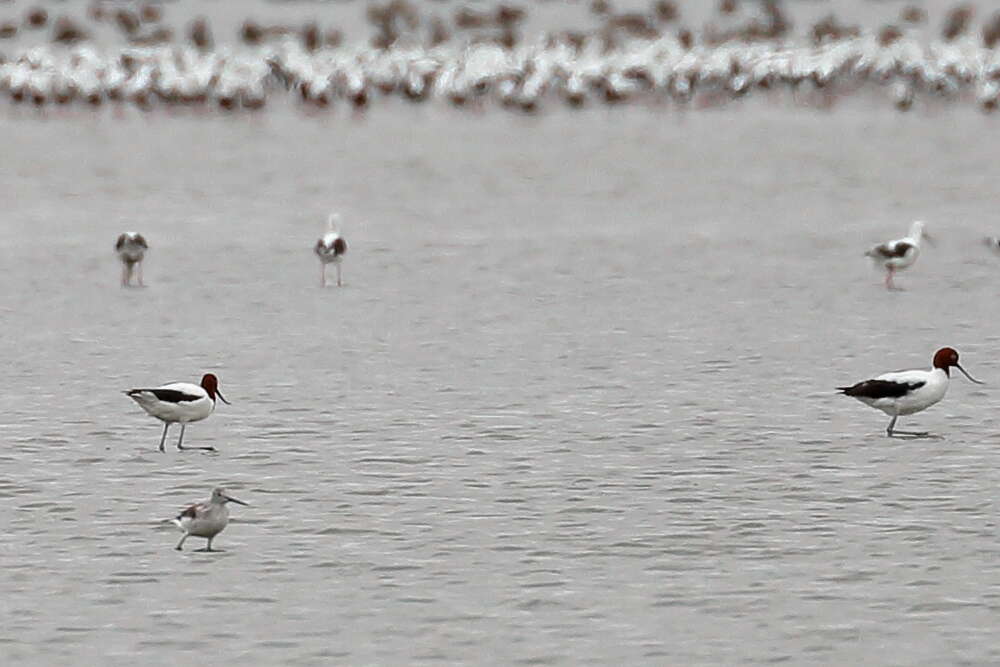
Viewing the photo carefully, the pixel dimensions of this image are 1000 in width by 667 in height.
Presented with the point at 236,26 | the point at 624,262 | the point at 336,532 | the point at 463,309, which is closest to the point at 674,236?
the point at 624,262

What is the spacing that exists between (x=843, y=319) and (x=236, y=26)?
174ft

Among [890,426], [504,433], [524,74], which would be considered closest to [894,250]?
[890,426]

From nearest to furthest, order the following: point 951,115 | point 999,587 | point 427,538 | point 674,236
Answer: point 999,587
point 427,538
point 674,236
point 951,115

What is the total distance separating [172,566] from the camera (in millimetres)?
14547

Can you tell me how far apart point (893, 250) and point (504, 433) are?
11360 mm

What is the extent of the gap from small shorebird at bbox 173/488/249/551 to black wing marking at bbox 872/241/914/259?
16070mm

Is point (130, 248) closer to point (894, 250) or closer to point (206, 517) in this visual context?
point (894, 250)

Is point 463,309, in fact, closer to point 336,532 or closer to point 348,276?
point 348,276

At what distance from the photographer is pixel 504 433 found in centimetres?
1920

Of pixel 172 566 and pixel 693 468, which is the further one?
pixel 693 468

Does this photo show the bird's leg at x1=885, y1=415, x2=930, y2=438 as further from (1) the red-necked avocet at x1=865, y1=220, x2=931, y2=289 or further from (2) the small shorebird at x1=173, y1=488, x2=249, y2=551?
(1) the red-necked avocet at x1=865, y1=220, x2=931, y2=289

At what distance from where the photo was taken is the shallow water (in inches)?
525


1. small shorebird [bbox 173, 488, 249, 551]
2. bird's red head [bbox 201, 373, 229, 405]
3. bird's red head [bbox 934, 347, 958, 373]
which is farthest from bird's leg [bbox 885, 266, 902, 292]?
small shorebird [bbox 173, 488, 249, 551]

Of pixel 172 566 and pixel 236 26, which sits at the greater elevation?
pixel 236 26
